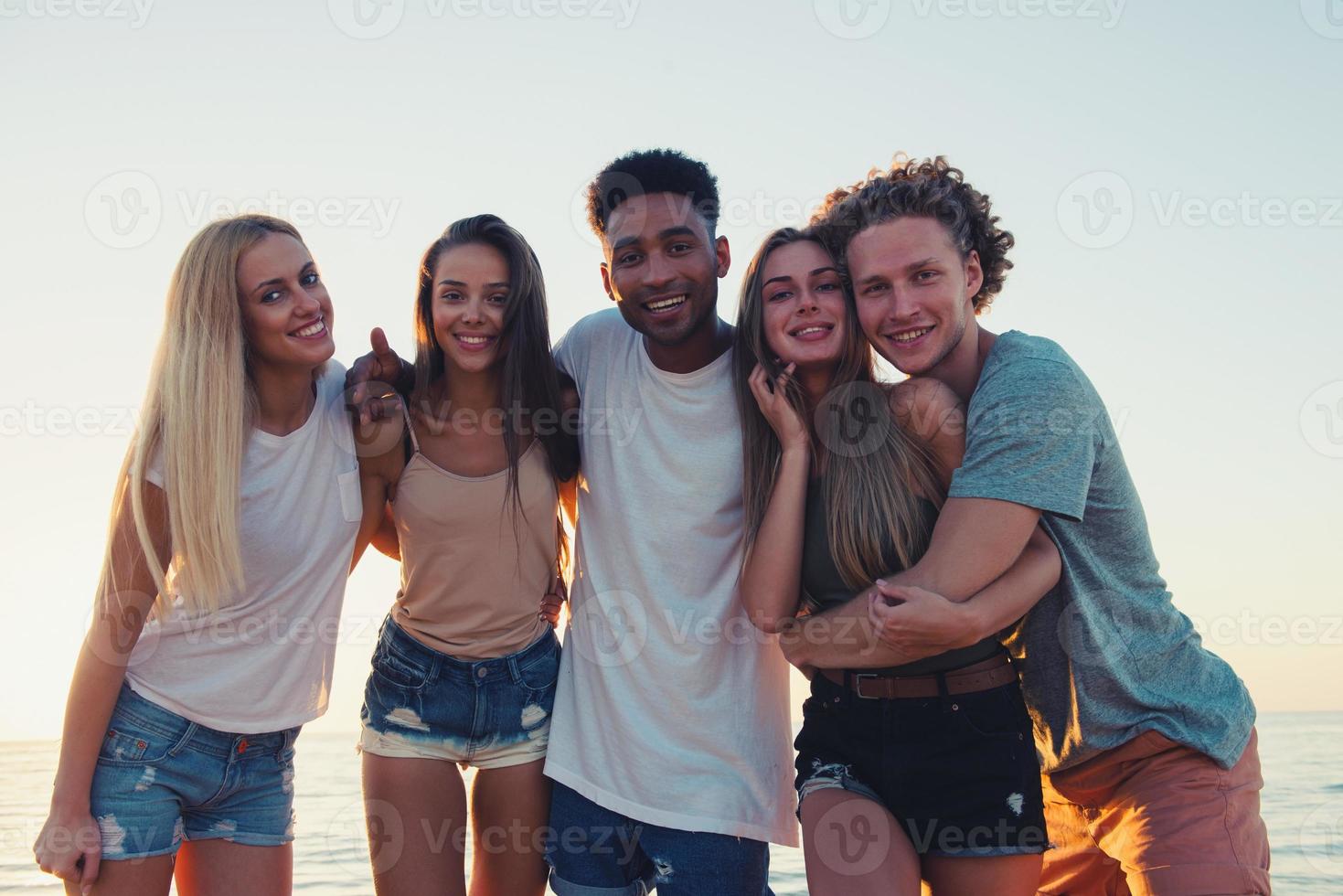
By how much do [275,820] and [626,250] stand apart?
2.36 metres

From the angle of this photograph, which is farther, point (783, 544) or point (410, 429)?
point (410, 429)

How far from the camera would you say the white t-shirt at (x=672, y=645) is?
11.5ft

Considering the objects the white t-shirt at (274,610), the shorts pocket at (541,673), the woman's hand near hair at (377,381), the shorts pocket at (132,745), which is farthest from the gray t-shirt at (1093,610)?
the shorts pocket at (132,745)

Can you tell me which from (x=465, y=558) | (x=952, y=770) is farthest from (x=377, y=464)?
(x=952, y=770)

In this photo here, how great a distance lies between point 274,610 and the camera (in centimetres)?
342

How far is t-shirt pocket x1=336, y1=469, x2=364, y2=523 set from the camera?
11.7ft

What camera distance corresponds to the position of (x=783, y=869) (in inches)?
392

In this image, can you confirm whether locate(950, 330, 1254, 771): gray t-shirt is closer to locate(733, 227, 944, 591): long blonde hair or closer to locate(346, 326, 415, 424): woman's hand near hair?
locate(733, 227, 944, 591): long blonde hair

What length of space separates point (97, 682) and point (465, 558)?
3.82 ft

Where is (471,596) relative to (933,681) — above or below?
above

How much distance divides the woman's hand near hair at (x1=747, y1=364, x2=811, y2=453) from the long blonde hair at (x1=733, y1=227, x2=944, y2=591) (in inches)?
1.2

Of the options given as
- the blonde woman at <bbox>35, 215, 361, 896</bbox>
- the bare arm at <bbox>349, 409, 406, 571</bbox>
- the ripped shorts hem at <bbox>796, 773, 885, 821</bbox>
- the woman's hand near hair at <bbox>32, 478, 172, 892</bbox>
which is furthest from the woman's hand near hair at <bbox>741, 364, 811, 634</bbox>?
the woman's hand near hair at <bbox>32, 478, 172, 892</bbox>

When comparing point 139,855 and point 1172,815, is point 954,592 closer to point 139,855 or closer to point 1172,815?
point 1172,815

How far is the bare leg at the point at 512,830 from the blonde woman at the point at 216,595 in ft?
2.16
